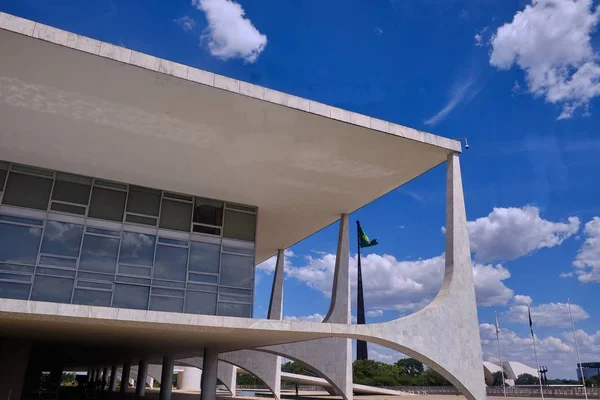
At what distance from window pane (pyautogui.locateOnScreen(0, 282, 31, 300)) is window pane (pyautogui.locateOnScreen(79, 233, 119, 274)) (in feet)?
4.81

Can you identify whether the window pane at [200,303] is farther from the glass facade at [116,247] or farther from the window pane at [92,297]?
the window pane at [92,297]

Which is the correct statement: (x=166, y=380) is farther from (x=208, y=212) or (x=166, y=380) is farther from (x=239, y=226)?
(x=208, y=212)

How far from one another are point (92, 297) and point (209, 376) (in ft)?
19.5

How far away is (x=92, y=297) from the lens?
45.1 ft

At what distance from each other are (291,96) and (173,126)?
307 cm

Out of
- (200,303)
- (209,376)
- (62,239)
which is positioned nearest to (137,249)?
(62,239)

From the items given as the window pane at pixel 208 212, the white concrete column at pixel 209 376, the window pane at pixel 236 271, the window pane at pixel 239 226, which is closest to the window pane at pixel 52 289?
the window pane at pixel 208 212

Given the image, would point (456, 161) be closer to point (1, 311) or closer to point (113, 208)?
point (113, 208)

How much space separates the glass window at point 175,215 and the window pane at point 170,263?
713mm

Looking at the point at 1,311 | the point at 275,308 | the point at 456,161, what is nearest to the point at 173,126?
the point at 1,311

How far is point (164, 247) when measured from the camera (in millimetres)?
15180

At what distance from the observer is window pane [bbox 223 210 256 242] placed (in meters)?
16.6

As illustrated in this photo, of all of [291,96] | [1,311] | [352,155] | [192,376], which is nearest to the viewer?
[1,311]

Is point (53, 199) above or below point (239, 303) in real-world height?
above
